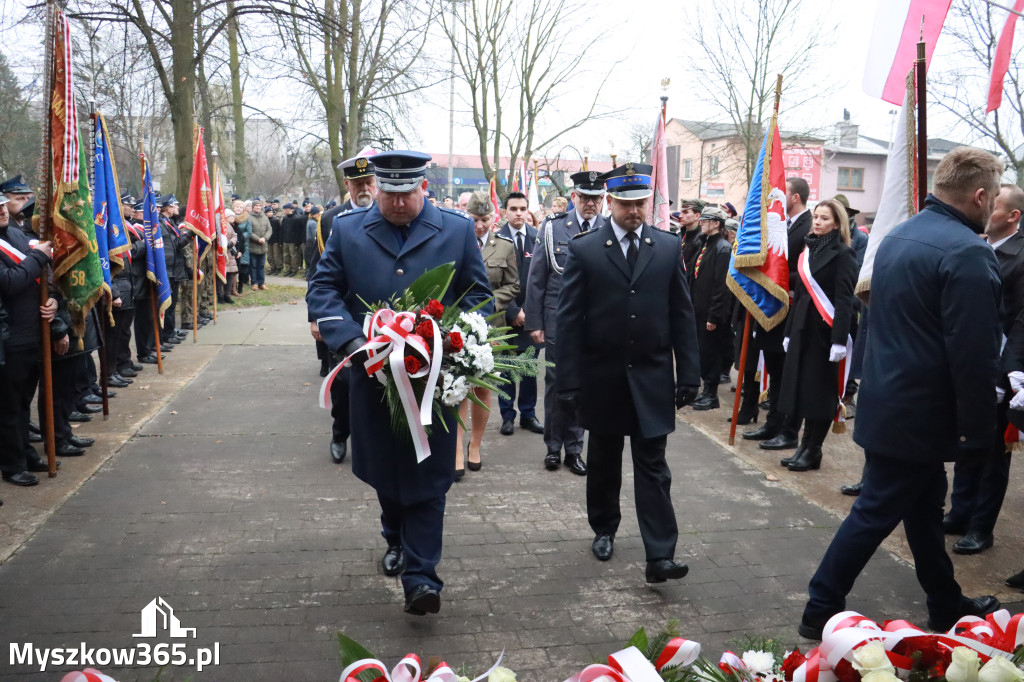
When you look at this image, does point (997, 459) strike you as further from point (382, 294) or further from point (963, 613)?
point (382, 294)

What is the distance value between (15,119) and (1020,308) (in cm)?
1884

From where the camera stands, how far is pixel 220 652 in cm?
A: 358

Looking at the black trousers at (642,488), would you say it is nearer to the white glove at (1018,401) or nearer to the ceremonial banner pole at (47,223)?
the white glove at (1018,401)

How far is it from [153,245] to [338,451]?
4960mm

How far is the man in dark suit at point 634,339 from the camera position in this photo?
4461mm

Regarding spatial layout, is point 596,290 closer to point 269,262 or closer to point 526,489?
point 526,489

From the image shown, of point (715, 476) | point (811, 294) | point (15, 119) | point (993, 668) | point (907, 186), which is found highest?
point (15, 119)

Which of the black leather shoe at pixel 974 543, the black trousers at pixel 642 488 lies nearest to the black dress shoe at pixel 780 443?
the black leather shoe at pixel 974 543

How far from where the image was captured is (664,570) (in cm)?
432

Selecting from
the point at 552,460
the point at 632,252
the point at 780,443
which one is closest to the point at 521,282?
the point at 552,460

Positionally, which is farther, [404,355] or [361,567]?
[361,567]

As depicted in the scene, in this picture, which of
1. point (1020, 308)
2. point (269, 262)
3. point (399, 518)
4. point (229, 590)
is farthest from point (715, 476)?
point (269, 262)

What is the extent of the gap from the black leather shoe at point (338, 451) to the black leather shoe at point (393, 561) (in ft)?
7.20

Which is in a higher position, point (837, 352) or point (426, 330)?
point (426, 330)
